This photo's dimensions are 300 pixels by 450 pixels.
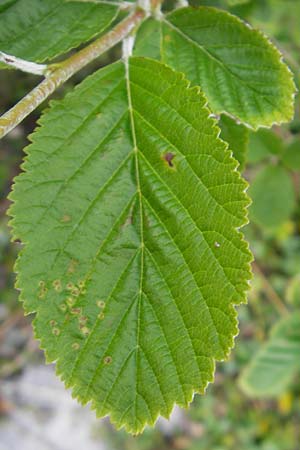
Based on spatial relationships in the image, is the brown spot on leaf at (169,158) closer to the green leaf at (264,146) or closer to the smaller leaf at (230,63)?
the smaller leaf at (230,63)

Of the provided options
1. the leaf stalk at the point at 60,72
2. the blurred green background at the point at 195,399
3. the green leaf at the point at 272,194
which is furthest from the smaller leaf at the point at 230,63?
the blurred green background at the point at 195,399

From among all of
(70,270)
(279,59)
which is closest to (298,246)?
(279,59)

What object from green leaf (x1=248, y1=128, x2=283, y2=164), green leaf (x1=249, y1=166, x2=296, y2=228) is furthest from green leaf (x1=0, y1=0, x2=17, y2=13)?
green leaf (x1=249, y1=166, x2=296, y2=228)

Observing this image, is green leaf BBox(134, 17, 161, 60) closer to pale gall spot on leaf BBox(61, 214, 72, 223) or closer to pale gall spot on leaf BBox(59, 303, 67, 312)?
pale gall spot on leaf BBox(61, 214, 72, 223)

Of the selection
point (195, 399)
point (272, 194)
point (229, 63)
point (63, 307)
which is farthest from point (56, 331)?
point (195, 399)

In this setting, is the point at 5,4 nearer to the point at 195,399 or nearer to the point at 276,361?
the point at 276,361

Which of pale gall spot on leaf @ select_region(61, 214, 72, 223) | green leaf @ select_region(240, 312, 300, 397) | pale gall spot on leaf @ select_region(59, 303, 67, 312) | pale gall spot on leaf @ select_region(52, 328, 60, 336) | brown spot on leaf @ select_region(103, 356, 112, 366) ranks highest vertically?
pale gall spot on leaf @ select_region(61, 214, 72, 223)
